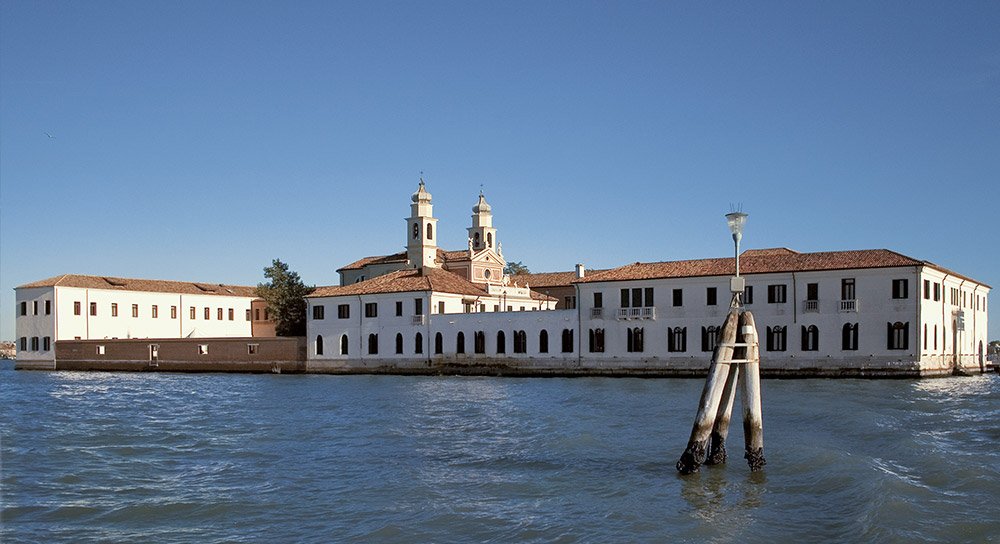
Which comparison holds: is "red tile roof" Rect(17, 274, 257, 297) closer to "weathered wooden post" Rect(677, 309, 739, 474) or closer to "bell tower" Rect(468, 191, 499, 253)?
"bell tower" Rect(468, 191, 499, 253)

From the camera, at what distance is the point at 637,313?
42.1m

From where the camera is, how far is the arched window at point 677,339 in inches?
1606

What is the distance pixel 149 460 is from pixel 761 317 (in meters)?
28.1

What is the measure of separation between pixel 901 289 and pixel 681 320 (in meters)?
8.54

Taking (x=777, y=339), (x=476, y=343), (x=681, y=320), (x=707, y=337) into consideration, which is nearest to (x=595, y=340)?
(x=681, y=320)

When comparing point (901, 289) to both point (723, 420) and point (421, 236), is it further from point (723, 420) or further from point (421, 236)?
point (421, 236)

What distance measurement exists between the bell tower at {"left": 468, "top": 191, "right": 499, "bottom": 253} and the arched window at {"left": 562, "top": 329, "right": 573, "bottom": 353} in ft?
76.0

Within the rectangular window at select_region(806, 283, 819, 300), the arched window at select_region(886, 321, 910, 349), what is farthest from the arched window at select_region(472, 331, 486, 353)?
the arched window at select_region(886, 321, 910, 349)

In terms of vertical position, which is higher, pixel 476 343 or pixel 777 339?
pixel 777 339

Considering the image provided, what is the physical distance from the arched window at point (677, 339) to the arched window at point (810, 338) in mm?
4796

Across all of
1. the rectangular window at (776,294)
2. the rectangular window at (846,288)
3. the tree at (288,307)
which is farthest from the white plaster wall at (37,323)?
the rectangular window at (846,288)

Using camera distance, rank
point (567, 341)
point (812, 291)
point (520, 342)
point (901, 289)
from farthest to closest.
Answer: point (520, 342), point (567, 341), point (812, 291), point (901, 289)

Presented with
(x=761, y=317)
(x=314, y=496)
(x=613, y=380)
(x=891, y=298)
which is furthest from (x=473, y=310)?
(x=314, y=496)

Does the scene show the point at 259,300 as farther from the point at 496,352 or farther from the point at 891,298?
the point at 891,298
